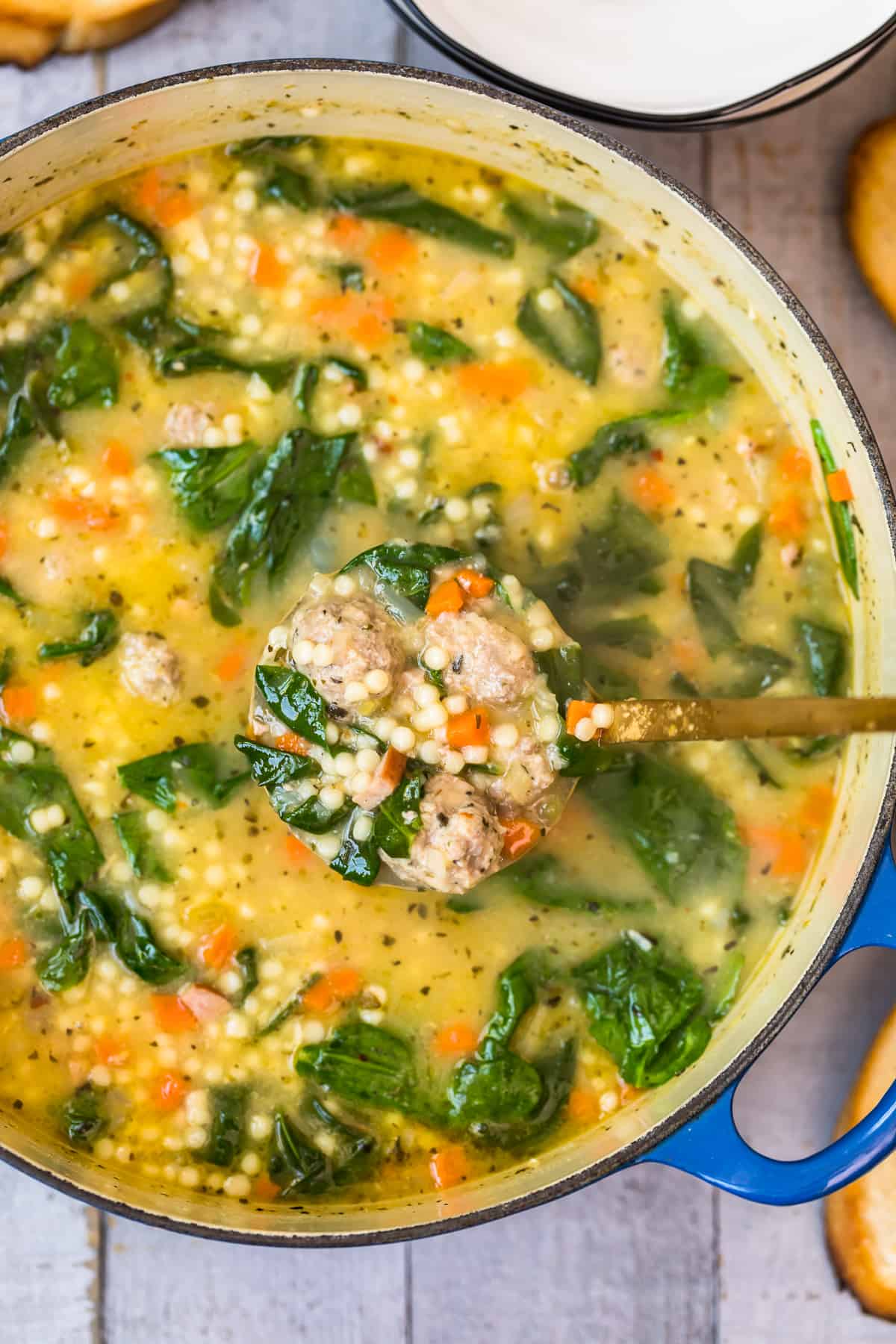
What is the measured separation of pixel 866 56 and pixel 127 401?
1874mm

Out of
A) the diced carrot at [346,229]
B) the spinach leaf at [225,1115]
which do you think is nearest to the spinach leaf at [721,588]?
the diced carrot at [346,229]

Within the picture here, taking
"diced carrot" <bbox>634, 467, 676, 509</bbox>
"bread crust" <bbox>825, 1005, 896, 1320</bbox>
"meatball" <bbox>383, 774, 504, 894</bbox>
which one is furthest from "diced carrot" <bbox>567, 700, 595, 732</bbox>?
"bread crust" <bbox>825, 1005, 896, 1320</bbox>

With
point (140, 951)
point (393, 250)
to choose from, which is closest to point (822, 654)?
point (393, 250)

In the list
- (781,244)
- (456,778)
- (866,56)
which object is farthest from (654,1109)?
Result: (866,56)

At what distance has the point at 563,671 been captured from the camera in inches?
105

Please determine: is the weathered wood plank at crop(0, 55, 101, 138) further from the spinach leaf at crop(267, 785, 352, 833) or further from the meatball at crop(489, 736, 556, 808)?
the meatball at crop(489, 736, 556, 808)

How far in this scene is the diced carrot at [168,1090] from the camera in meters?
2.81

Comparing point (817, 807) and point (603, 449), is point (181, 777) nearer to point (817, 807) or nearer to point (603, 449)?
point (603, 449)

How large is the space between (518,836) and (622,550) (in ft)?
2.35

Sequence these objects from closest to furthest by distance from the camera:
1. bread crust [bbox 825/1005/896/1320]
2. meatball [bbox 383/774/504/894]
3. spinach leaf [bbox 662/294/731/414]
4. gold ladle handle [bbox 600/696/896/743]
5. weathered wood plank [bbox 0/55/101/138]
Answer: gold ladle handle [bbox 600/696/896/743], meatball [bbox 383/774/504/894], spinach leaf [bbox 662/294/731/414], weathered wood plank [bbox 0/55/101/138], bread crust [bbox 825/1005/896/1320]

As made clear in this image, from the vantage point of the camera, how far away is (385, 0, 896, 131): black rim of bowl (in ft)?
8.93

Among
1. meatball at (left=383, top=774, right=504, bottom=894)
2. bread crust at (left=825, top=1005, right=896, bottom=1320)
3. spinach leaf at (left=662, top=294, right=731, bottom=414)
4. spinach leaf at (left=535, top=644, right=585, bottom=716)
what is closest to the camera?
meatball at (left=383, top=774, right=504, bottom=894)

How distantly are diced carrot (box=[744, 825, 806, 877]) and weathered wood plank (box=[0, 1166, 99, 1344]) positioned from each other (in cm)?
189

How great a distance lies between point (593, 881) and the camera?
113 inches
